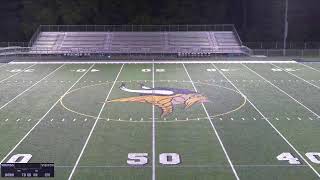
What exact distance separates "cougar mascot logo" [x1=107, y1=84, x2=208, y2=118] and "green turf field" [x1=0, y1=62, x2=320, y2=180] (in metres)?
0.04

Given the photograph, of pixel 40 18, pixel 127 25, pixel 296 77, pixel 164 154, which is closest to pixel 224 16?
pixel 127 25

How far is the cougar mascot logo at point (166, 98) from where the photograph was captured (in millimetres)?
19625

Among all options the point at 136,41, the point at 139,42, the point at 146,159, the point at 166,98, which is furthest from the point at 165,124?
the point at 136,41

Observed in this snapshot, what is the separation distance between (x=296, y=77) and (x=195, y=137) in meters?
13.9

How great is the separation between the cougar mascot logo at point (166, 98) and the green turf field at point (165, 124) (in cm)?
4

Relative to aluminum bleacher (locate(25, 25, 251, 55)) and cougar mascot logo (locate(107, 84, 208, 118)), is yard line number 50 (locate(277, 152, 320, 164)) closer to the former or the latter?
cougar mascot logo (locate(107, 84, 208, 118))

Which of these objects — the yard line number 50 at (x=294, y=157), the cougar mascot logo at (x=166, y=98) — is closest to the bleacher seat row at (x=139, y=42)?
the cougar mascot logo at (x=166, y=98)

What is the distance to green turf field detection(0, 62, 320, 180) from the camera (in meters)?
12.2

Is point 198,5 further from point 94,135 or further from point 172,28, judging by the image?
point 94,135

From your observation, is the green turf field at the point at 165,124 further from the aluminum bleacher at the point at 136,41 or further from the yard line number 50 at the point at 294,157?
the aluminum bleacher at the point at 136,41

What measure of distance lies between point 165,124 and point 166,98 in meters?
4.56

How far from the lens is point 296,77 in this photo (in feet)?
89.9

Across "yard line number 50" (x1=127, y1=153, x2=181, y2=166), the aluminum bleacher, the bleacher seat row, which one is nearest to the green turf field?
"yard line number 50" (x1=127, y1=153, x2=181, y2=166)

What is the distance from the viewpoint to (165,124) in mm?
16609
